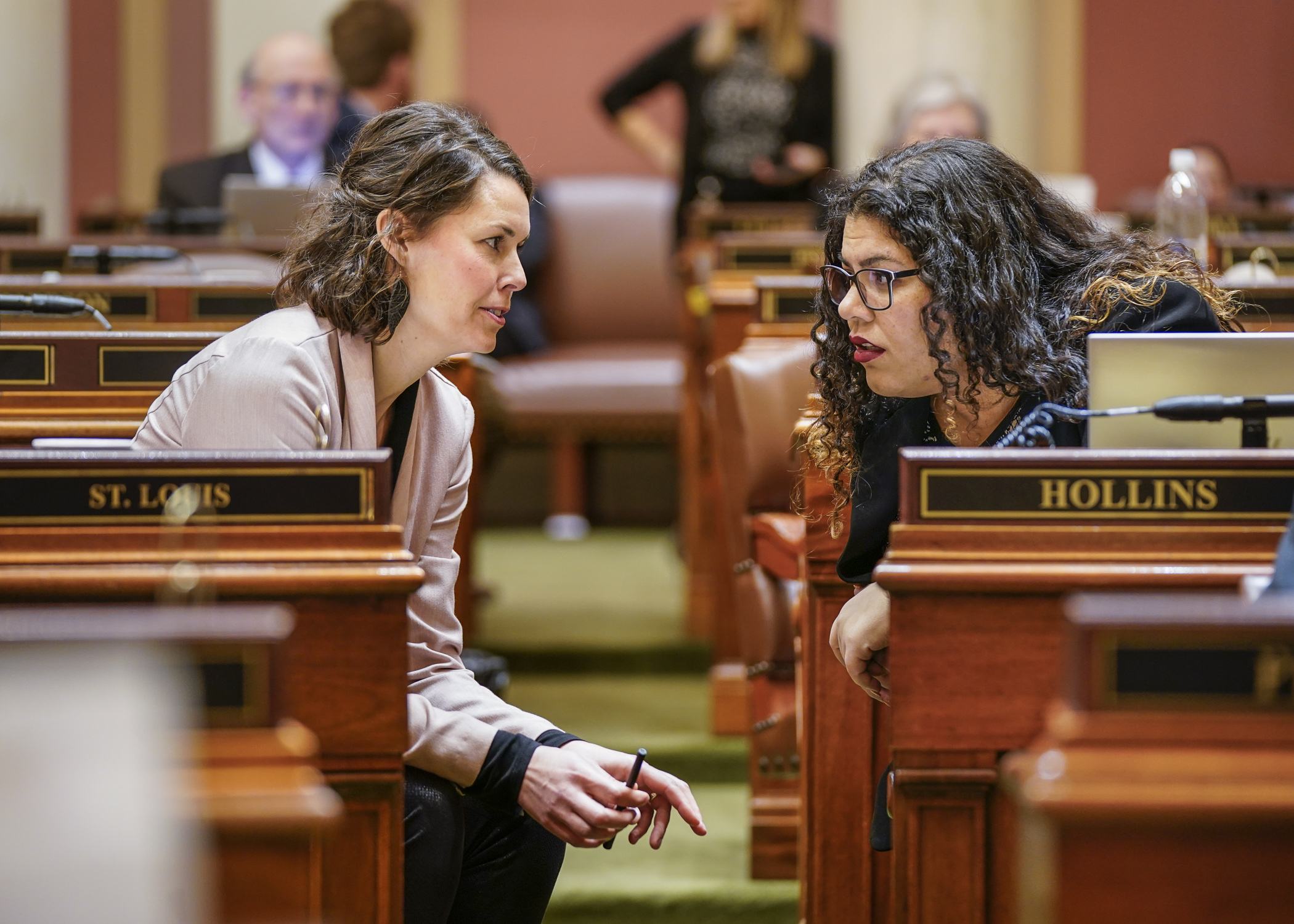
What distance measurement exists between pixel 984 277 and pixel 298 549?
0.89m

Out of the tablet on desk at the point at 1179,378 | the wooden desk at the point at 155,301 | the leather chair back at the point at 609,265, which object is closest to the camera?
the tablet on desk at the point at 1179,378

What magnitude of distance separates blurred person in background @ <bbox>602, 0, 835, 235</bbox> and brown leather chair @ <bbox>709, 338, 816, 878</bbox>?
2.22 m

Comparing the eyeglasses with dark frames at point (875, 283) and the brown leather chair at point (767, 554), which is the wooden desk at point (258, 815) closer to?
the eyeglasses with dark frames at point (875, 283)

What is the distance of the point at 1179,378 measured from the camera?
1.67 metres

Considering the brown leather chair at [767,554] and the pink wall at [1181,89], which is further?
the pink wall at [1181,89]

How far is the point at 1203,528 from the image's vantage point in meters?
1.53

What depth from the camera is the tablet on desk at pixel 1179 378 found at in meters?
1.66

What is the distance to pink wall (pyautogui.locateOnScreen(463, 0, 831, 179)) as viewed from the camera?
710cm

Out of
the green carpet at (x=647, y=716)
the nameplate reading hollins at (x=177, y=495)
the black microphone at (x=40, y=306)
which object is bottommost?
the green carpet at (x=647, y=716)

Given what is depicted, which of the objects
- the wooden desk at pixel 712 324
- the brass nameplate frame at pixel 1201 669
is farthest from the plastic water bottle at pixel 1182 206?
the brass nameplate frame at pixel 1201 669

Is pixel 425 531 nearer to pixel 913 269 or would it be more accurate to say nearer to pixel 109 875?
pixel 913 269

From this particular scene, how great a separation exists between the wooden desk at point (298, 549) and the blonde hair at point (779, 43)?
3846 millimetres

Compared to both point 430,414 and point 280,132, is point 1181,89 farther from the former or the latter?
point 430,414

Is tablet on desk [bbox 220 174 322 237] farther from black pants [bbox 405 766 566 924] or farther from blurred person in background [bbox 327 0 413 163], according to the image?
black pants [bbox 405 766 566 924]
